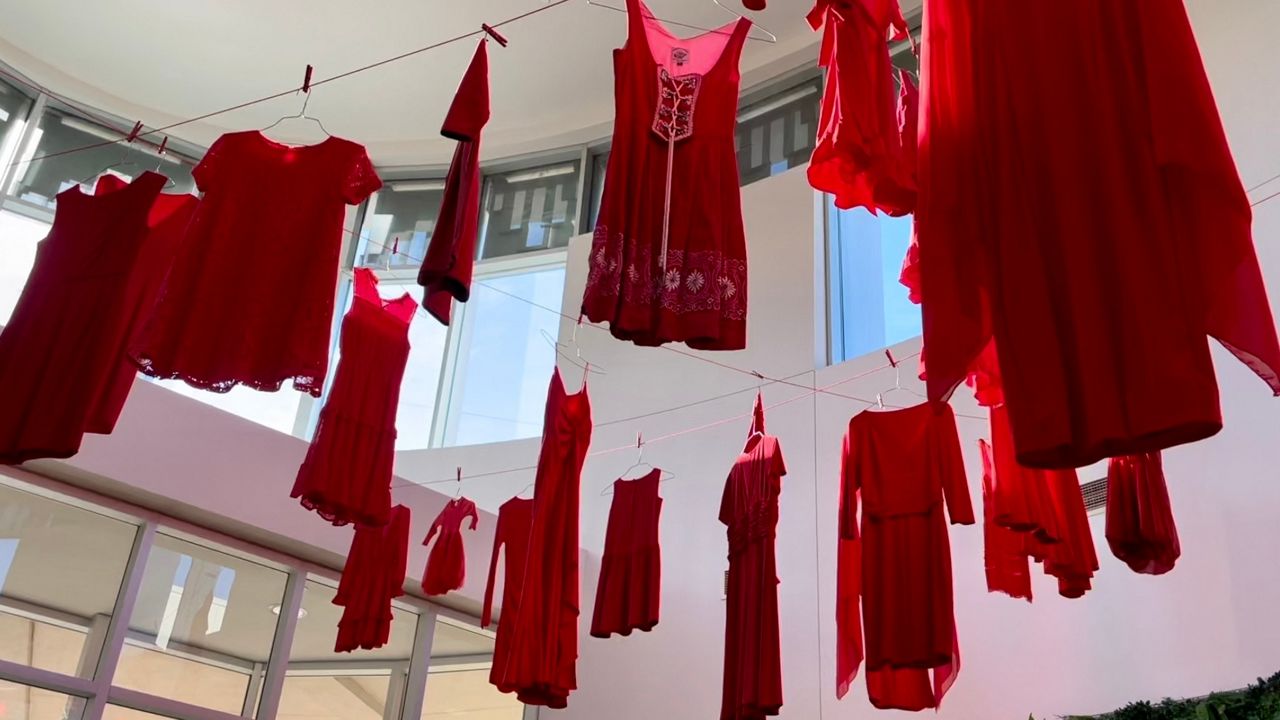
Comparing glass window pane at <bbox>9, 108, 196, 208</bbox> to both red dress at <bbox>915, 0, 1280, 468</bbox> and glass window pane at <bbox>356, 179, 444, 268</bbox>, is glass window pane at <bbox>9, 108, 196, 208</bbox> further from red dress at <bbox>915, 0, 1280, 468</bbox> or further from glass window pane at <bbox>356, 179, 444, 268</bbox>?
red dress at <bbox>915, 0, 1280, 468</bbox>

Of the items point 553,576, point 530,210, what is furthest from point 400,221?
point 553,576

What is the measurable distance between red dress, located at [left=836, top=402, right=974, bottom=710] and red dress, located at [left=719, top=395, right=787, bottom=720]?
298mm

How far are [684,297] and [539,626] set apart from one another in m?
1.71

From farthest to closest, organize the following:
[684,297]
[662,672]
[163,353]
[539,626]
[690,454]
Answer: [690,454], [662,672], [539,626], [163,353], [684,297]

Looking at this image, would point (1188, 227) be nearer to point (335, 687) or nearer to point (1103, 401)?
point (1103, 401)

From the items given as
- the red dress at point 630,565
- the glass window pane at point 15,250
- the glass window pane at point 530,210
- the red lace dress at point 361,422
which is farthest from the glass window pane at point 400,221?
the red lace dress at point 361,422

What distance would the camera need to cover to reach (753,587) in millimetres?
4578

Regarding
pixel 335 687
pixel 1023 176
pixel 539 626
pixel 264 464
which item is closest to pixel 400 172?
pixel 264 464

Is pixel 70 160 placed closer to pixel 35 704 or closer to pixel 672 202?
pixel 35 704

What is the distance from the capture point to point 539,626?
14.5 ft

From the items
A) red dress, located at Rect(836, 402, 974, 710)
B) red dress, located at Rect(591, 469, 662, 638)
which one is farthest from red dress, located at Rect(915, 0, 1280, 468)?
red dress, located at Rect(591, 469, 662, 638)

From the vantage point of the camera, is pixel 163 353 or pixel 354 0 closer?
pixel 163 353

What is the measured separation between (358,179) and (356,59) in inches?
177

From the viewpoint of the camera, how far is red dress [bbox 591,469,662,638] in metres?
4.98
